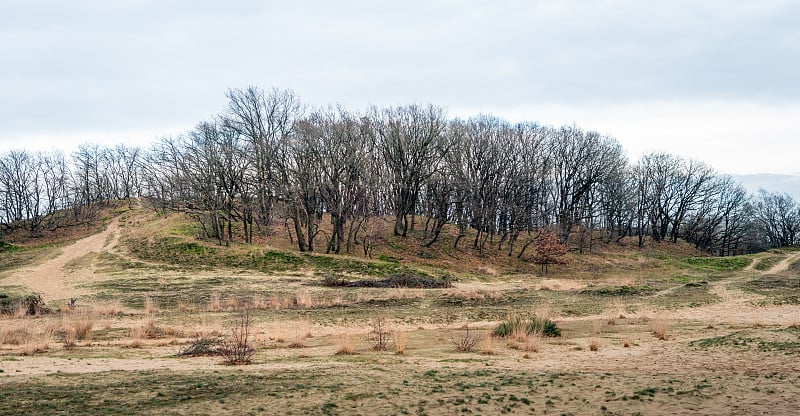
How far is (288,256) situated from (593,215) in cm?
4131

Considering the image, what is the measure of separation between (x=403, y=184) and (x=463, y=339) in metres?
39.5

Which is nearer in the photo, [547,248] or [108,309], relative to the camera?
[108,309]

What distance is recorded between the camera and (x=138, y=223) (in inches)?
2667

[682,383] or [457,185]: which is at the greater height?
[457,185]

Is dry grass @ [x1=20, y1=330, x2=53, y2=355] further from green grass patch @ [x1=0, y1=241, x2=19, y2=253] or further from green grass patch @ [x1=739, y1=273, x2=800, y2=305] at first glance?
green grass patch @ [x1=0, y1=241, x2=19, y2=253]

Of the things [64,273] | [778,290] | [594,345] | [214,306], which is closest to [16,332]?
[214,306]

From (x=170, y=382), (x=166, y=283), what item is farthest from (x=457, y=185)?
(x=170, y=382)

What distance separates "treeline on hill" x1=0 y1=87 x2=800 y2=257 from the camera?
48375mm

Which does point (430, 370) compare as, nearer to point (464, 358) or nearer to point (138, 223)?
point (464, 358)

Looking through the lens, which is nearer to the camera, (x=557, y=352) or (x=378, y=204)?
(x=557, y=352)

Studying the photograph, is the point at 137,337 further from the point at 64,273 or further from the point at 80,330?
the point at 64,273

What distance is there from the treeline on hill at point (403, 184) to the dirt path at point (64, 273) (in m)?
9.06

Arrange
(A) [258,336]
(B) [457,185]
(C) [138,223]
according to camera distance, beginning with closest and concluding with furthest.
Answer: (A) [258,336] → (B) [457,185] → (C) [138,223]

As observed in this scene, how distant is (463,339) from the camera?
1564 cm
